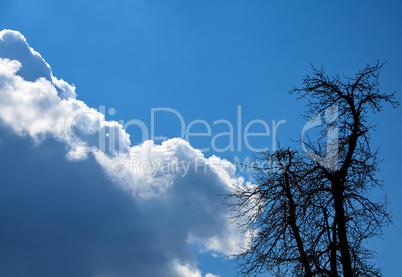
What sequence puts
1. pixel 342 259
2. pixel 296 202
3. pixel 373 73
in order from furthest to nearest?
pixel 373 73 < pixel 296 202 < pixel 342 259

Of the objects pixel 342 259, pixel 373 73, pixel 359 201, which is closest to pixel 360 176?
pixel 359 201

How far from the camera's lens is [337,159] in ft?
30.0

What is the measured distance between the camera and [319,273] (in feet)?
28.8

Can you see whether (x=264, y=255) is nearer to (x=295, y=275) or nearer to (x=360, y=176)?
(x=295, y=275)

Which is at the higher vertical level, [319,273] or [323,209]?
[323,209]

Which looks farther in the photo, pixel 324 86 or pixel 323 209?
pixel 324 86

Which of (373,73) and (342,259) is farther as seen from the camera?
(373,73)

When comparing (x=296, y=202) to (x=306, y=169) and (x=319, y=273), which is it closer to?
→ (x=306, y=169)

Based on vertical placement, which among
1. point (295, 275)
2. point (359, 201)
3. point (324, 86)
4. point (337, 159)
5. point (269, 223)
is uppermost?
point (324, 86)

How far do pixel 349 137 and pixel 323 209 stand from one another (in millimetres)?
1964

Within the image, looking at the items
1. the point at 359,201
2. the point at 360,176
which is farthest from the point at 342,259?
the point at 360,176

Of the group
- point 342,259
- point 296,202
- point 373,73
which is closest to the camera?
point 342,259

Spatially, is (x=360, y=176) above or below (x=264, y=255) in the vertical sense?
above

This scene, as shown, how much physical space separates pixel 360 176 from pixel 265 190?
2.38 meters
